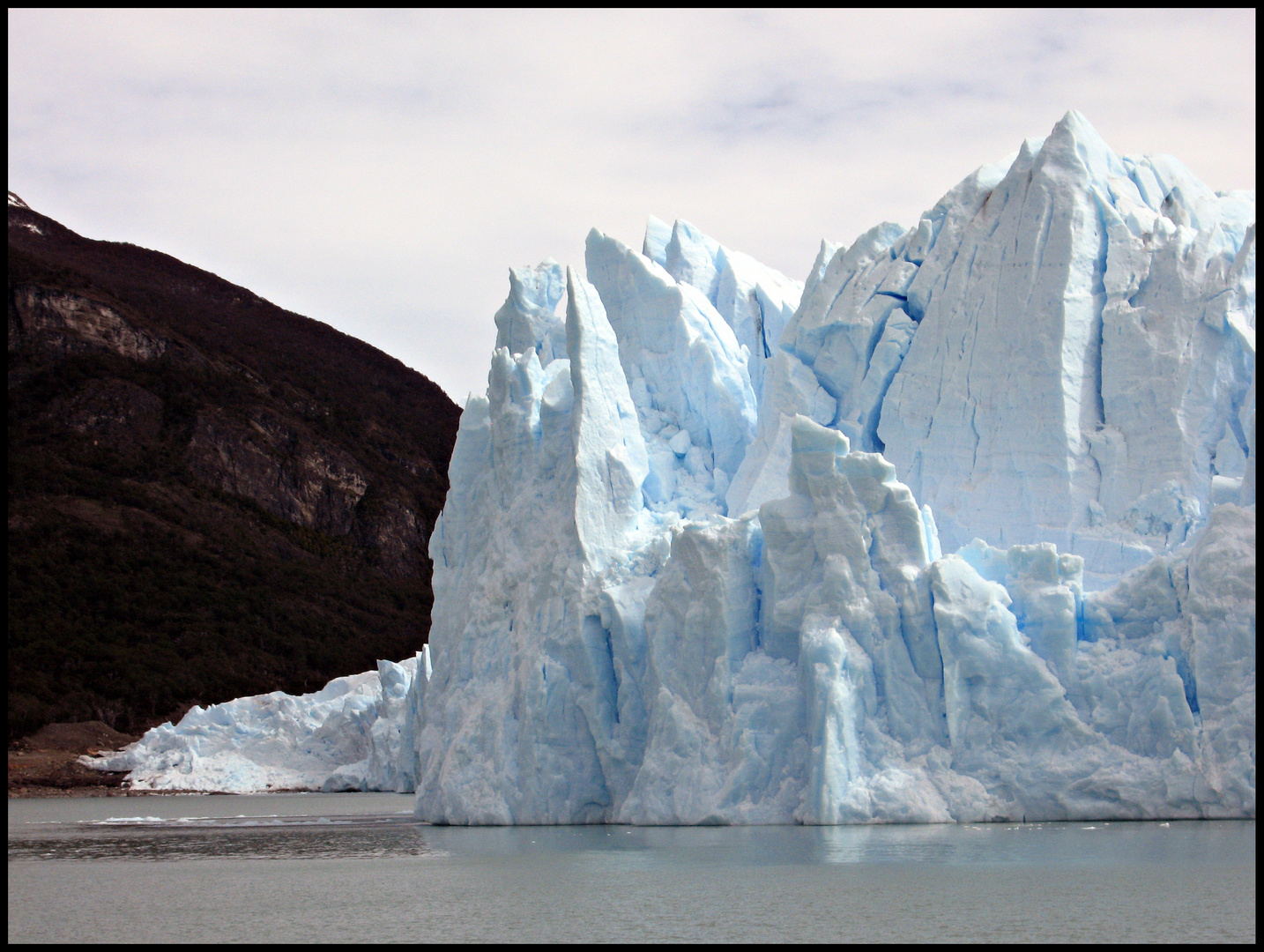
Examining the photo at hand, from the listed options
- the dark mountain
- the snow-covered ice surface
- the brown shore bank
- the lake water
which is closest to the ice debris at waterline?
the lake water

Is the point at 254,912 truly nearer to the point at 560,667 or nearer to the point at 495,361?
the point at 560,667

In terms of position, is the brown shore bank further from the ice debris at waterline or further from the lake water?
the lake water

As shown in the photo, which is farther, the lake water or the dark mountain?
the dark mountain

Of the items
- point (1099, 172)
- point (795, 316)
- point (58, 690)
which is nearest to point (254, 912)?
point (795, 316)

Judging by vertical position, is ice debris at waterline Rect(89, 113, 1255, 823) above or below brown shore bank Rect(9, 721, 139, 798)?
above

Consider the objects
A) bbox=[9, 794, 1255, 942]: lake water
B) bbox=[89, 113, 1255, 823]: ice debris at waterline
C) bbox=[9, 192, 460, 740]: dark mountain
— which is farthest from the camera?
bbox=[9, 192, 460, 740]: dark mountain
